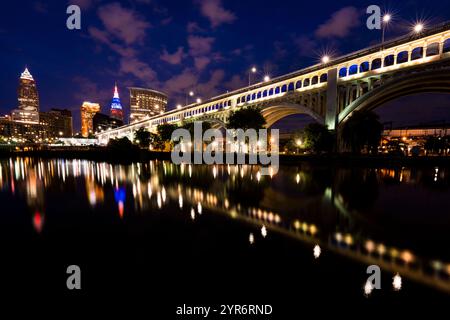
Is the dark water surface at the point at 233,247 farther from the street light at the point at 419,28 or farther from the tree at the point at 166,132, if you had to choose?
the tree at the point at 166,132

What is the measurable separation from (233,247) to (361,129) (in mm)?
32929

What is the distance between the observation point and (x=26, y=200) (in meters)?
13.1

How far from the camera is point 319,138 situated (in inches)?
1331

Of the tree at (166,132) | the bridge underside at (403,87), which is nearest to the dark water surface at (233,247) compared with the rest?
→ the bridge underside at (403,87)

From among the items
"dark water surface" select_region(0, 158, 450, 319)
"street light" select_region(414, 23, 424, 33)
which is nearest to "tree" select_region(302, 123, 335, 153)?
"street light" select_region(414, 23, 424, 33)

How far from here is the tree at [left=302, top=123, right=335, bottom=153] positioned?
33.9 metres

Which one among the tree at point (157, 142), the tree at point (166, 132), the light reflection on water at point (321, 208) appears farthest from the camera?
the tree at point (157, 142)


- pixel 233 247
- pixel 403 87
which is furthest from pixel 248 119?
pixel 233 247

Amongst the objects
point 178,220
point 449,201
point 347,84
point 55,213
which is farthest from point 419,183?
point 55,213

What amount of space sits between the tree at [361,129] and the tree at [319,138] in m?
2.33

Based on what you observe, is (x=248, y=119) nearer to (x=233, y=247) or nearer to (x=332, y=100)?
(x=332, y=100)

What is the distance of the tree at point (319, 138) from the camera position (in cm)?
3394
